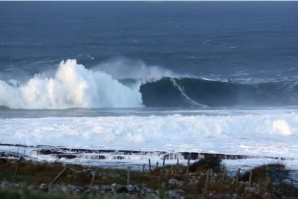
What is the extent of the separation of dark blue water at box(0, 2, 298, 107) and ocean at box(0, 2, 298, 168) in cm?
9

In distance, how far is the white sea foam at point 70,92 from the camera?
4284 cm

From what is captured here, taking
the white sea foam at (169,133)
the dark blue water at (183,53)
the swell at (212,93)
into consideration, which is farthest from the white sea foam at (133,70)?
the white sea foam at (169,133)

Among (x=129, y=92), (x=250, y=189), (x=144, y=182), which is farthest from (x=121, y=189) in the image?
(x=129, y=92)

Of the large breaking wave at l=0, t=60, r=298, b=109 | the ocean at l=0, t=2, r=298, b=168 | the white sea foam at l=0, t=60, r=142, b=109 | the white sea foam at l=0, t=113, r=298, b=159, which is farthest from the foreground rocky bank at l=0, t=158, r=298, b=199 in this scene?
the large breaking wave at l=0, t=60, r=298, b=109

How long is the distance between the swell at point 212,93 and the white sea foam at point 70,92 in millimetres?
1539

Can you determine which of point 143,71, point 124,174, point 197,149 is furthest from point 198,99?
point 124,174

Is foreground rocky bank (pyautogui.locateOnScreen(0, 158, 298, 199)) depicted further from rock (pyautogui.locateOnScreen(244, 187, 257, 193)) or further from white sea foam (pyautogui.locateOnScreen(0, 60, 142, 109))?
white sea foam (pyautogui.locateOnScreen(0, 60, 142, 109))

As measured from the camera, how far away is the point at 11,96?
42.9 m

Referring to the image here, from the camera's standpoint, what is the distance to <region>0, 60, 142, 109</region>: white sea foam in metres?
42.8

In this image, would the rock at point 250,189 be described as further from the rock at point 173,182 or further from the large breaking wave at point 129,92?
the large breaking wave at point 129,92

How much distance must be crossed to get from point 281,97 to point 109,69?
14298mm

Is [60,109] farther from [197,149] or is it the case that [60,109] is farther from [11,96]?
[197,149]

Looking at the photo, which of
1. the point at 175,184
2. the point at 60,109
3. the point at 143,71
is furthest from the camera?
the point at 143,71

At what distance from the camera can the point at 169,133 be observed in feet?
100
